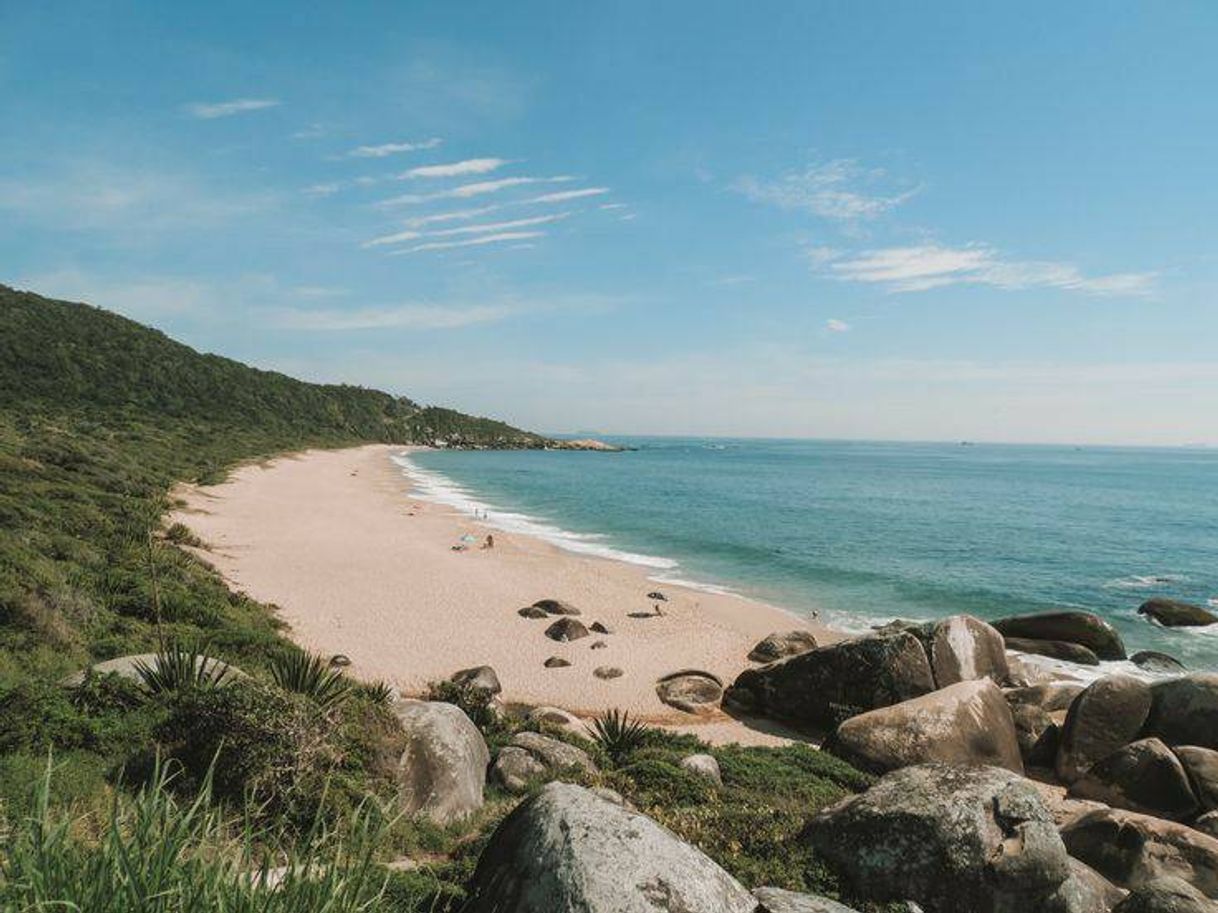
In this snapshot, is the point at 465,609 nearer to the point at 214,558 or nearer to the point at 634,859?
the point at 214,558

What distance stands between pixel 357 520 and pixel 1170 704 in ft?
132

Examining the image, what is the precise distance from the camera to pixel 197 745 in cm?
927

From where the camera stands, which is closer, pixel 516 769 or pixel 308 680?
pixel 308 680

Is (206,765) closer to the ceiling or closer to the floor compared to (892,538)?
closer to the ceiling

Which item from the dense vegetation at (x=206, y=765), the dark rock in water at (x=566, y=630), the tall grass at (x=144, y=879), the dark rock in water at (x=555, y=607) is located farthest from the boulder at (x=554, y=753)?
the dark rock in water at (x=555, y=607)

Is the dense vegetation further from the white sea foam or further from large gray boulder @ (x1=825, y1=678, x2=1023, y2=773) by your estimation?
the white sea foam

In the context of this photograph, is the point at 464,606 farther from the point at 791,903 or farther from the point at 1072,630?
the point at 1072,630

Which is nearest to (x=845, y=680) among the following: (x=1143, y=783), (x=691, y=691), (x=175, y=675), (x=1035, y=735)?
(x=691, y=691)

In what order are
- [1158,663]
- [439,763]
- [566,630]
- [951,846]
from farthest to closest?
[1158,663], [566,630], [439,763], [951,846]

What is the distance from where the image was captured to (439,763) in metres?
10.9

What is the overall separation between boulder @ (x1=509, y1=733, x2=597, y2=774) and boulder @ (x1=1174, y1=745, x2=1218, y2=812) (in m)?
11.9

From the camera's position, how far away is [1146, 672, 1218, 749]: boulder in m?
16.3

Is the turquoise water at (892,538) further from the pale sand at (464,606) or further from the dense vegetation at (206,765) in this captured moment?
the dense vegetation at (206,765)

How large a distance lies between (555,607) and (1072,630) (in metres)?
19.0
